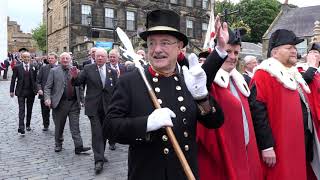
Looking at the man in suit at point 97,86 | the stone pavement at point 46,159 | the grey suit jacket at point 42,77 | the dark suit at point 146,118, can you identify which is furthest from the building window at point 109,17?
the dark suit at point 146,118

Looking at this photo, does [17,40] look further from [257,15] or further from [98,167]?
[98,167]

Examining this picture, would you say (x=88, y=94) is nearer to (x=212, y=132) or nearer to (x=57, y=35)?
(x=212, y=132)

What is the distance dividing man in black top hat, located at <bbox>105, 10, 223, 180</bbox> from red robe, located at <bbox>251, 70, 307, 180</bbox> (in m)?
1.47

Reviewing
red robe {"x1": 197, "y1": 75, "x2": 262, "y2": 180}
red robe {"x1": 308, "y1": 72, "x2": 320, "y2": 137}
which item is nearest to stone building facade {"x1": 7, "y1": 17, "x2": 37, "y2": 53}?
red robe {"x1": 308, "y1": 72, "x2": 320, "y2": 137}

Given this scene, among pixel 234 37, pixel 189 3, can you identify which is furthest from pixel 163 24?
pixel 189 3

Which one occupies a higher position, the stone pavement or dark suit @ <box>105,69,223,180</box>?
dark suit @ <box>105,69,223,180</box>

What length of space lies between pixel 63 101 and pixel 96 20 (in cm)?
3311

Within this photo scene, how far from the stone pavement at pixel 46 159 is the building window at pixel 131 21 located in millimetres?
32276

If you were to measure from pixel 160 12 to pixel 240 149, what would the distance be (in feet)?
4.87

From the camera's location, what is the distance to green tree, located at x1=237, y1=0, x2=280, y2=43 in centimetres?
6250

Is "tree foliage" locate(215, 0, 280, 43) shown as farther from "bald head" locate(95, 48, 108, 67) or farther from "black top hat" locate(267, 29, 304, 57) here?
"black top hat" locate(267, 29, 304, 57)

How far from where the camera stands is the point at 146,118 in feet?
9.66

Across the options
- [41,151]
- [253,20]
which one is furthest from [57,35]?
[41,151]

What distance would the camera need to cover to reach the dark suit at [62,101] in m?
8.84
